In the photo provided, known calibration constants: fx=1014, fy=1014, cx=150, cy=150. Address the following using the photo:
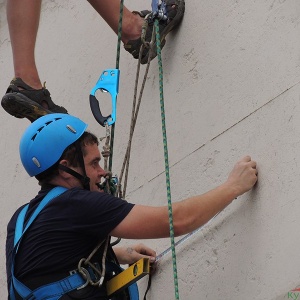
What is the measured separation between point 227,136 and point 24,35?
3.56 feet

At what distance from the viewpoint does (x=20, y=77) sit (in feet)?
14.8

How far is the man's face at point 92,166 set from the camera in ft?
12.5

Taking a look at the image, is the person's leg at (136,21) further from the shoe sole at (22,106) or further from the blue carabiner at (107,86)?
the shoe sole at (22,106)

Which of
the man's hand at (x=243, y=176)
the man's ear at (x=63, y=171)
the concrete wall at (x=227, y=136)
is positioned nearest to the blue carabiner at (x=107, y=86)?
the concrete wall at (x=227, y=136)

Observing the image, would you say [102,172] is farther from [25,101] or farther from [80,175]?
[25,101]

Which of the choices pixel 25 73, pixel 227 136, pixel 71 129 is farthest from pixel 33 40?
pixel 227 136

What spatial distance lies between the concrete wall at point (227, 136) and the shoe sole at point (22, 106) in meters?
0.59

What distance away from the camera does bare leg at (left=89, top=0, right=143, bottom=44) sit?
4848 millimetres

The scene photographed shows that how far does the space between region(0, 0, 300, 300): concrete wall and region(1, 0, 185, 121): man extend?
0.12 meters

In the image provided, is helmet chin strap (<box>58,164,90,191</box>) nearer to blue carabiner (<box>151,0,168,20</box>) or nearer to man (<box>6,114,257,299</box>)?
man (<box>6,114,257,299</box>)

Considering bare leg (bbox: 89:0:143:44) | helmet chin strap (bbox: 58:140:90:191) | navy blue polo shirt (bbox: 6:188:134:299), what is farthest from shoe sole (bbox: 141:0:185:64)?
navy blue polo shirt (bbox: 6:188:134:299)

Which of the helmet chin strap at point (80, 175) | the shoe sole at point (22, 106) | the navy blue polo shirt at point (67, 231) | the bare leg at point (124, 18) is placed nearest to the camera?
the navy blue polo shirt at point (67, 231)

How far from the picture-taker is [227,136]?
422 centimetres

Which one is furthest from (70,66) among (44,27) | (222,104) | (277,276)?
(277,276)
